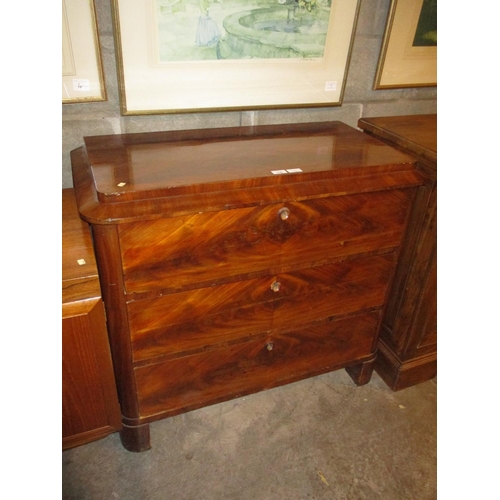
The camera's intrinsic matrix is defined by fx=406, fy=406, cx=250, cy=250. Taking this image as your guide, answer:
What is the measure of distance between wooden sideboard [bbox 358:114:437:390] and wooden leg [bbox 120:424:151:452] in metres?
1.09

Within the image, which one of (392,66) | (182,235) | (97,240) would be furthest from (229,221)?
(392,66)

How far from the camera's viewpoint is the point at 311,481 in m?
1.48

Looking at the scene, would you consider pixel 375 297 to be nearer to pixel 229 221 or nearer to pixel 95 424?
pixel 229 221

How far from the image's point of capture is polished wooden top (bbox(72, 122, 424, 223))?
106 cm

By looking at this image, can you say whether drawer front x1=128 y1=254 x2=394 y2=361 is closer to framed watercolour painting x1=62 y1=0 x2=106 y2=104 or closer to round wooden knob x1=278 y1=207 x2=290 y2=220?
round wooden knob x1=278 y1=207 x2=290 y2=220

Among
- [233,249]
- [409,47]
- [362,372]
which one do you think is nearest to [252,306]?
[233,249]

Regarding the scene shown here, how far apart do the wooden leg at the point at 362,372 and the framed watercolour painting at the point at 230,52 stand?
1.15 metres

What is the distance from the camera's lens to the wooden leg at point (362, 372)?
180 cm

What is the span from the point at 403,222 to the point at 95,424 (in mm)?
1245

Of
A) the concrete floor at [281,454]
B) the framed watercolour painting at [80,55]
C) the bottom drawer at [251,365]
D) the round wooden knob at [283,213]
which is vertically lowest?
the concrete floor at [281,454]

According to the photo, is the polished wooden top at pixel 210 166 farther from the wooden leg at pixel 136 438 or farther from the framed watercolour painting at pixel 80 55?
the wooden leg at pixel 136 438

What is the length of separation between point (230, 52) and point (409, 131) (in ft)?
2.48

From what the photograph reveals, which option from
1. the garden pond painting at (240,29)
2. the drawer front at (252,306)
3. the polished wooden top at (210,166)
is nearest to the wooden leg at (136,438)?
the drawer front at (252,306)

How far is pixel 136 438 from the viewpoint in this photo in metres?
1.49
